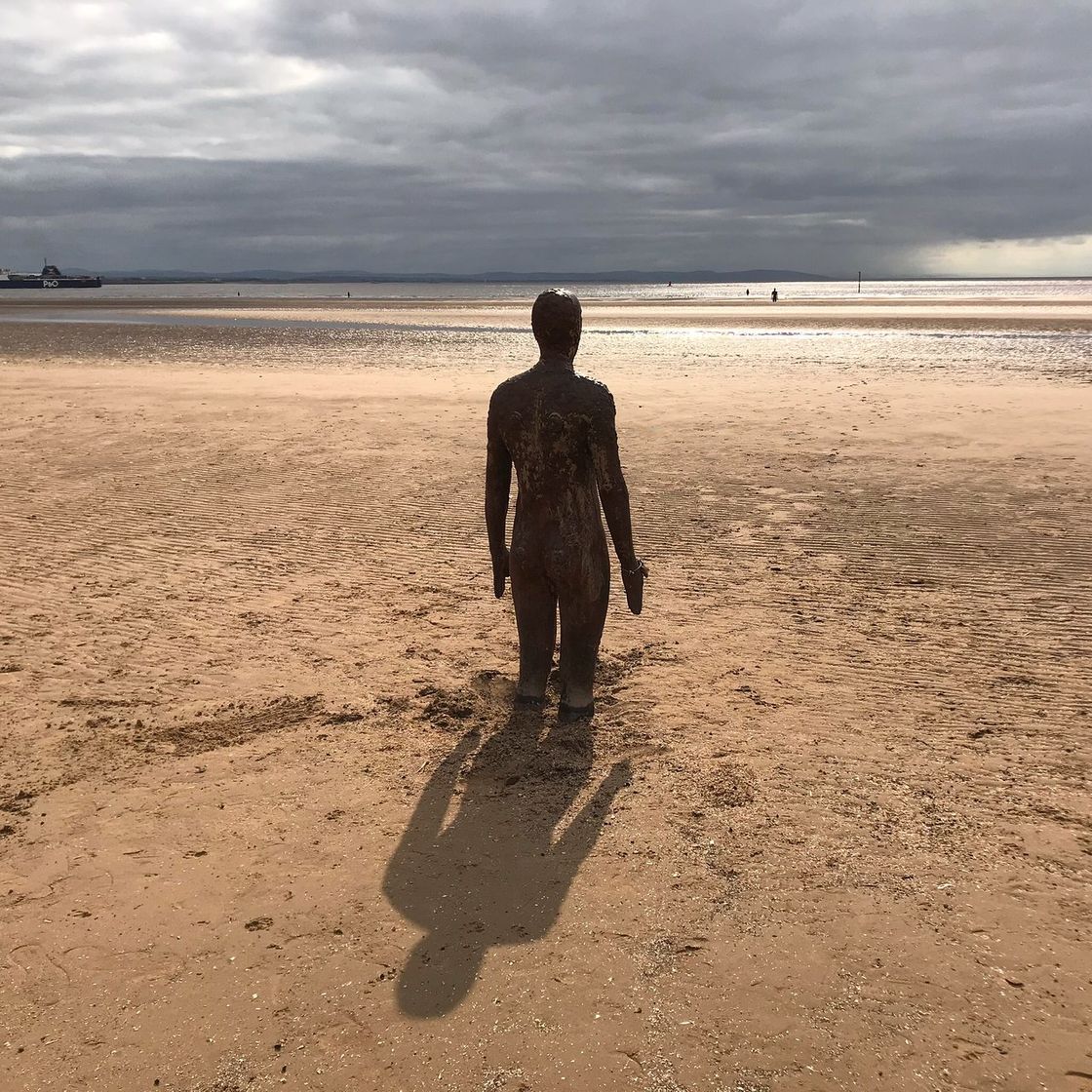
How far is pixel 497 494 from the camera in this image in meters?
4.85

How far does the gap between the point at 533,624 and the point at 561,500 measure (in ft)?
2.46

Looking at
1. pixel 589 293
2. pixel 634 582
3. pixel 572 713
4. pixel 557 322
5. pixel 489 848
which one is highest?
pixel 589 293

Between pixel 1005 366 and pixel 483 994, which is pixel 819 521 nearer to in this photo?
pixel 483 994

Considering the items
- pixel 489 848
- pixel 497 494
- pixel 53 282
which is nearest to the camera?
pixel 489 848

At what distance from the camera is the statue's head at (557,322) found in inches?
176

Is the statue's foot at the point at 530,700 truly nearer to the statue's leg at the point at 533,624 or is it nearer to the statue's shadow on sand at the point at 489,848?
the statue's leg at the point at 533,624

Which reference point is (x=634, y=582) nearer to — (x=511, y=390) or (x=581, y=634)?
(x=581, y=634)

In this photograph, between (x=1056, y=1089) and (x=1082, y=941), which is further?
(x=1082, y=941)

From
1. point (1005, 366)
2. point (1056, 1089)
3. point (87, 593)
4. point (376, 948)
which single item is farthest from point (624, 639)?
point (1005, 366)

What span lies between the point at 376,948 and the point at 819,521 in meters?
6.51

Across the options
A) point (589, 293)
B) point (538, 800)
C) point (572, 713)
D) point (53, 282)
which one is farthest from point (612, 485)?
point (53, 282)

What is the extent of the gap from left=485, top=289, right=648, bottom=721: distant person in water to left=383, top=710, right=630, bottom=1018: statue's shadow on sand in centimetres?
47

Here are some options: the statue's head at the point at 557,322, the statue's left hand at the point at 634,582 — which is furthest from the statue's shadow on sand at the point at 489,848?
the statue's head at the point at 557,322

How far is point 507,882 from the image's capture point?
359 centimetres
